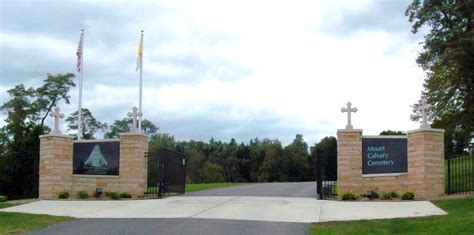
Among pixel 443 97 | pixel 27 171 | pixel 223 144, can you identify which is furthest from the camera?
pixel 223 144

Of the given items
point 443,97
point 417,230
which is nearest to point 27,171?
point 417,230

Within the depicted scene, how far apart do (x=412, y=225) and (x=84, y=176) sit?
42.1ft

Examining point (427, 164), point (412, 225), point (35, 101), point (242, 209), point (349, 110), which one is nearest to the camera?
point (412, 225)

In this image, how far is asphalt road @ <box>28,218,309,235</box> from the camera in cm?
1147

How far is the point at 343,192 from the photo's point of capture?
1833 centimetres

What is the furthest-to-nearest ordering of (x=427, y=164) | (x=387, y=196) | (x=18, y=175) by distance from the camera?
(x=18, y=175)
(x=387, y=196)
(x=427, y=164)

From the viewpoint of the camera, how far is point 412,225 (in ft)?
38.5

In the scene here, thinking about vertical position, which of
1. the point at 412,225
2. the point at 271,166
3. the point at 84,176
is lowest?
the point at 271,166

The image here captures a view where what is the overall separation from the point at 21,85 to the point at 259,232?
42093 mm

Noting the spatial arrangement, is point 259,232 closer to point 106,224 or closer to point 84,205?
point 106,224

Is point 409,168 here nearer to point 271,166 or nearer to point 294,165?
point 294,165

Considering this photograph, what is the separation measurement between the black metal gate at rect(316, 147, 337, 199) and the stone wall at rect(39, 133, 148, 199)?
246 inches

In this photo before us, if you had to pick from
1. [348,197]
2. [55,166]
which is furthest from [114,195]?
[348,197]

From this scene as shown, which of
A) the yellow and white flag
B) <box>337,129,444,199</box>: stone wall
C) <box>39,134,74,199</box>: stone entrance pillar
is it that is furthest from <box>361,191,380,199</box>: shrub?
the yellow and white flag
